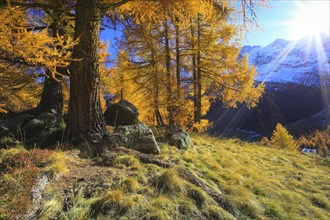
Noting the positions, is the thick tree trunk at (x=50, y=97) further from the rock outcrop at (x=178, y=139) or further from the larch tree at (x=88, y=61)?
the rock outcrop at (x=178, y=139)

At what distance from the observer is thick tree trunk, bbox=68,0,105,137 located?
196 inches

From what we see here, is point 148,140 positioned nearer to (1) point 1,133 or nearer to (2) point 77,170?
(2) point 77,170

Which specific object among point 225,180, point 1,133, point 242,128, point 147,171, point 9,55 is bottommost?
point 242,128

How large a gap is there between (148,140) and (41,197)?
299 cm

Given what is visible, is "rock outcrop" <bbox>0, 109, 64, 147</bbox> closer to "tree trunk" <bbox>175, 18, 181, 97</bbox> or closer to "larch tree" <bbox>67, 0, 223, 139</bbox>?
"larch tree" <bbox>67, 0, 223, 139</bbox>

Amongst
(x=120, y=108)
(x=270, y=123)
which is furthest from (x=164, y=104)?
(x=270, y=123)

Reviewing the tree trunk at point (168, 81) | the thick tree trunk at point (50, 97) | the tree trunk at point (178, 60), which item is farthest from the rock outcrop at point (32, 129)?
the tree trunk at point (178, 60)

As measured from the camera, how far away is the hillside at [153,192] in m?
2.99

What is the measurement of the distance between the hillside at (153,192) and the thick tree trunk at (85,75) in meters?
0.71

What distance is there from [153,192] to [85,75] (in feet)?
9.09

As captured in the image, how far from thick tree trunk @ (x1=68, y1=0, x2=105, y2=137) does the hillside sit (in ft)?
2.33

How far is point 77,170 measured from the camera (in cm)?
402

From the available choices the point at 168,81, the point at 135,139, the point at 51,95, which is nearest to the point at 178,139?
the point at 135,139

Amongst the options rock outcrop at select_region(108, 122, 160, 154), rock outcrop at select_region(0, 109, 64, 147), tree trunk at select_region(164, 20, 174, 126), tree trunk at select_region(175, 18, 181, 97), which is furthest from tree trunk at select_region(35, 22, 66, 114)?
tree trunk at select_region(175, 18, 181, 97)
